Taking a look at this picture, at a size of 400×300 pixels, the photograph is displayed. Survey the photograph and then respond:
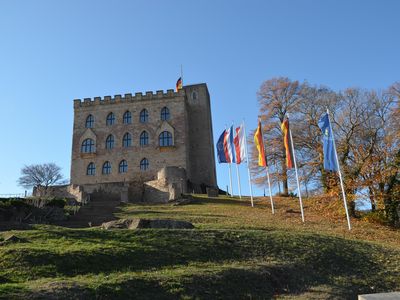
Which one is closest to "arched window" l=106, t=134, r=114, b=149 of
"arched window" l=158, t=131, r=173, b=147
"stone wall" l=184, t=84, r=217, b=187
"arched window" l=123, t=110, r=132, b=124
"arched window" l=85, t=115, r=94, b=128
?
"arched window" l=123, t=110, r=132, b=124

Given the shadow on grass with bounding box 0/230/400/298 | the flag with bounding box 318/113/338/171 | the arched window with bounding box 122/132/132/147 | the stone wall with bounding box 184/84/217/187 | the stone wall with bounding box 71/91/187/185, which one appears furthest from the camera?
the stone wall with bounding box 184/84/217/187

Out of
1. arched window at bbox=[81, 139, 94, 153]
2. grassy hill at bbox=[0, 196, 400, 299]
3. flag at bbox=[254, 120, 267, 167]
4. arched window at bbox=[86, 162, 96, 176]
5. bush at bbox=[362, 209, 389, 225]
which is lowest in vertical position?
grassy hill at bbox=[0, 196, 400, 299]

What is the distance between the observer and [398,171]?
90.1ft

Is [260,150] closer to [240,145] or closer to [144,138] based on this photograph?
[240,145]

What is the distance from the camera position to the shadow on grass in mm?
11516

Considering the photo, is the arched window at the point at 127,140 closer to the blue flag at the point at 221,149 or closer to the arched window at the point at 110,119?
the arched window at the point at 110,119

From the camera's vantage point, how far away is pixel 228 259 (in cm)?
1417

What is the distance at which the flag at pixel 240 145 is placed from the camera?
33.1 m

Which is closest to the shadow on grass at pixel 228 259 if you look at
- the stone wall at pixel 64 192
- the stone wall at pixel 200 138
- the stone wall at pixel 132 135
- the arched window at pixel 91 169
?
the stone wall at pixel 64 192

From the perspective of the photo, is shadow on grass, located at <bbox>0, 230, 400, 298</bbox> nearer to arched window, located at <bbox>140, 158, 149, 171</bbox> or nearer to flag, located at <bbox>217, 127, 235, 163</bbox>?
flag, located at <bbox>217, 127, 235, 163</bbox>

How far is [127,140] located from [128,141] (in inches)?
8.0

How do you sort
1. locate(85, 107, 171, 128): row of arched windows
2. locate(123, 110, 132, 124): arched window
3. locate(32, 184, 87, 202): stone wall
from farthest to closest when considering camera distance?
locate(123, 110, 132, 124): arched window, locate(85, 107, 171, 128): row of arched windows, locate(32, 184, 87, 202): stone wall

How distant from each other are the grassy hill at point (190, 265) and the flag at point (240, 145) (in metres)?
15.4

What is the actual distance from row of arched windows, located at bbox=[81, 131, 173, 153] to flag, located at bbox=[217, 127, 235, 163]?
1356 centimetres
